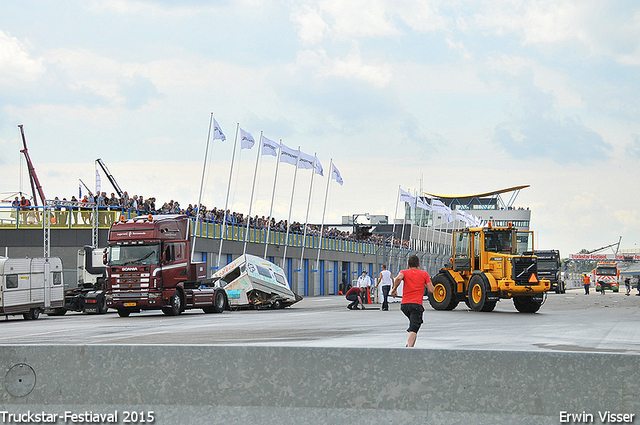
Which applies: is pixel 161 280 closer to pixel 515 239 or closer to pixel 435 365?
pixel 515 239

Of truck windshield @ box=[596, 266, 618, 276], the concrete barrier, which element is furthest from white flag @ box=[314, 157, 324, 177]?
the concrete barrier

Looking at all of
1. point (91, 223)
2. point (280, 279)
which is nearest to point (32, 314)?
point (280, 279)

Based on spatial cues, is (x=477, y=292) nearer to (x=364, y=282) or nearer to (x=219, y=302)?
(x=219, y=302)

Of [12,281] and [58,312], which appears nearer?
[12,281]

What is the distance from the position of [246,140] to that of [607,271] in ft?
165

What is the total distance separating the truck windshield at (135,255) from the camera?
2864 centimetres

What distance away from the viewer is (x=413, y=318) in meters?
12.8

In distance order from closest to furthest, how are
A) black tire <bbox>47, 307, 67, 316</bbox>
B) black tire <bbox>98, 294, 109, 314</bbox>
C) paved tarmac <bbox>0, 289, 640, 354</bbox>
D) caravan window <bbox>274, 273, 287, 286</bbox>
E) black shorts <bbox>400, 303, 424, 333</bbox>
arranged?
black shorts <bbox>400, 303, 424, 333</bbox>
paved tarmac <bbox>0, 289, 640, 354</bbox>
black tire <bbox>47, 307, 67, 316</bbox>
black tire <bbox>98, 294, 109, 314</bbox>
caravan window <bbox>274, 273, 287, 286</bbox>

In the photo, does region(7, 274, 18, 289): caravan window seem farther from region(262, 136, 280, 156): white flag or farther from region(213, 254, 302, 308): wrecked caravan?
region(262, 136, 280, 156): white flag

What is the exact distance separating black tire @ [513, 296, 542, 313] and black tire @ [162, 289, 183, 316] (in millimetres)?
12113

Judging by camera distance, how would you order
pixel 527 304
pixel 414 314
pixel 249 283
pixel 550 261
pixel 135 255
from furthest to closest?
1. pixel 550 261
2. pixel 249 283
3. pixel 527 304
4. pixel 135 255
5. pixel 414 314

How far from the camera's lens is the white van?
90.8ft

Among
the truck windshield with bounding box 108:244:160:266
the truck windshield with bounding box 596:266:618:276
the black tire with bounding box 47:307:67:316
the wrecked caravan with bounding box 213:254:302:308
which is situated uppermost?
the truck windshield with bounding box 596:266:618:276

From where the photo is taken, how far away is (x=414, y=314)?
42.0ft
